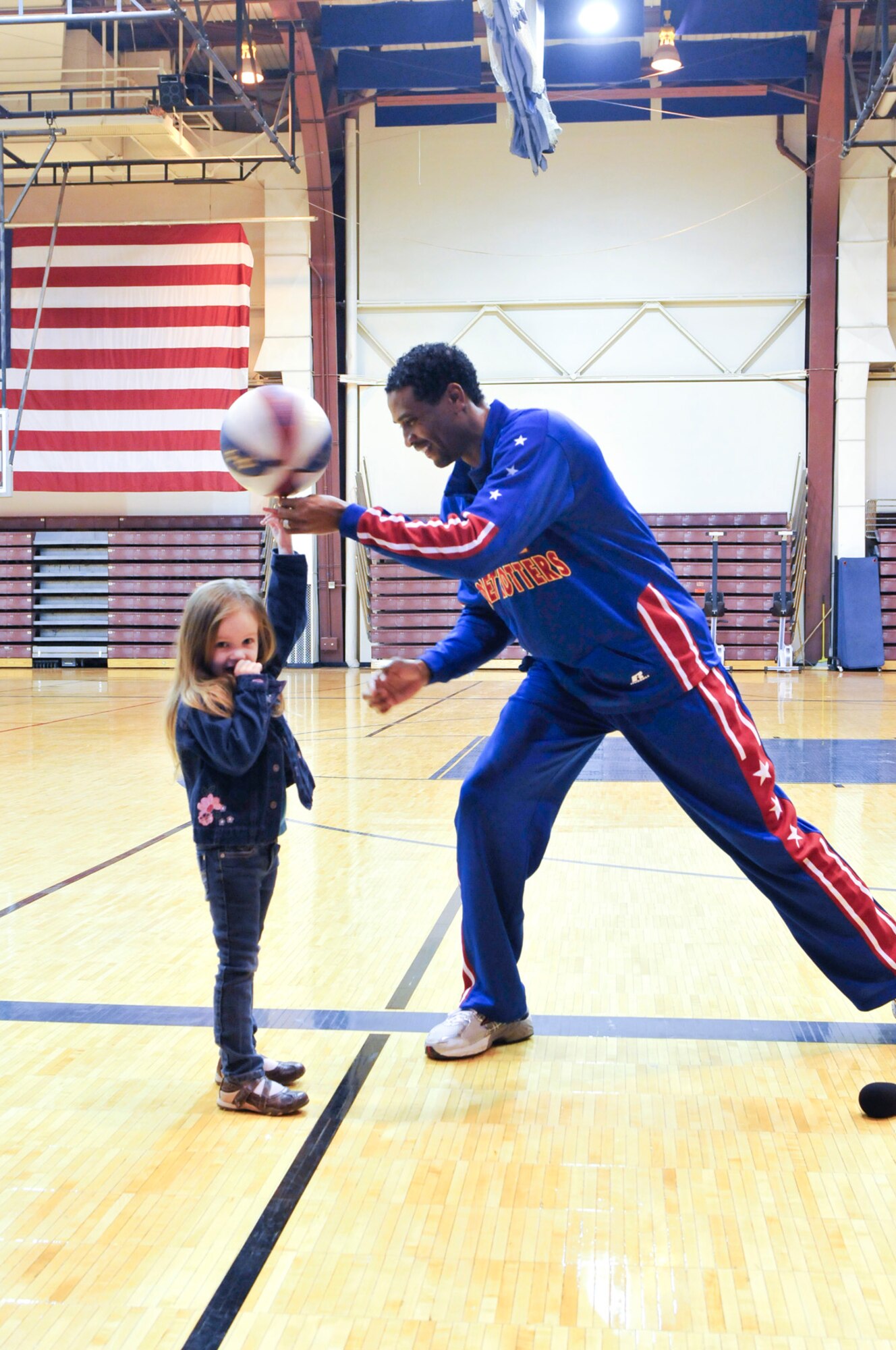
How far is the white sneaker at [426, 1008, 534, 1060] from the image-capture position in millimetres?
2684

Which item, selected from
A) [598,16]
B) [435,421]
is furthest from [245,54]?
[435,421]

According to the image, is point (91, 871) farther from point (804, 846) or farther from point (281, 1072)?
point (804, 846)

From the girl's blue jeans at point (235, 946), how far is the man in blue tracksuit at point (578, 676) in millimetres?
446

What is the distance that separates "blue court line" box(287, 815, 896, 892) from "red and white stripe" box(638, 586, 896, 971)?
168 cm

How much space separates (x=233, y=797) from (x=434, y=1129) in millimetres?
762

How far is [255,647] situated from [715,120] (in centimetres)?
1778

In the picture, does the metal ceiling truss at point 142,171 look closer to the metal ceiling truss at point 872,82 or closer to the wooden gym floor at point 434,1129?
the metal ceiling truss at point 872,82

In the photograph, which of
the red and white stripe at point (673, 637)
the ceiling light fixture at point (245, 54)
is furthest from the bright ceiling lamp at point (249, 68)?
the red and white stripe at point (673, 637)

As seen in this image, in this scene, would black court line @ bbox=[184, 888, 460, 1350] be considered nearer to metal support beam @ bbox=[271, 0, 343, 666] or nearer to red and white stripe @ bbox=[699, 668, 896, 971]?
red and white stripe @ bbox=[699, 668, 896, 971]

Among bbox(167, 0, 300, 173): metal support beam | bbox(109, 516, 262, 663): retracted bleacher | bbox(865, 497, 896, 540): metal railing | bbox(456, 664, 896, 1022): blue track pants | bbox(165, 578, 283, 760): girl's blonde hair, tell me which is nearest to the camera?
bbox(165, 578, 283, 760): girl's blonde hair

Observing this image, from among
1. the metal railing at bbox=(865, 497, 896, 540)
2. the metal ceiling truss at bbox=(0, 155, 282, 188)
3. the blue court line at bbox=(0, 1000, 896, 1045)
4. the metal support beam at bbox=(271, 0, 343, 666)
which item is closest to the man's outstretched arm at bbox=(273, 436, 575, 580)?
the blue court line at bbox=(0, 1000, 896, 1045)

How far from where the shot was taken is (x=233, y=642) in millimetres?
2455

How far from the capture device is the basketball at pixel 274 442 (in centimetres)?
269

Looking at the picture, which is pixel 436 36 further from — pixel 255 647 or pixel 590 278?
pixel 255 647
